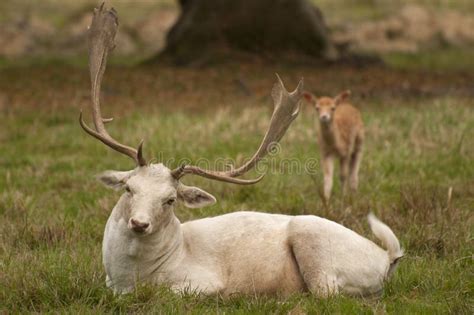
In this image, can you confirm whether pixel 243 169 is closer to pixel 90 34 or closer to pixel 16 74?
pixel 90 34

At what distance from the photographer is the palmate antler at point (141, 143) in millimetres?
6352

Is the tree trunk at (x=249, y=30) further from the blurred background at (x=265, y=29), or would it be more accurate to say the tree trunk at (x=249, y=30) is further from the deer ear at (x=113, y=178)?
the deer ear at (x=113, y=178)

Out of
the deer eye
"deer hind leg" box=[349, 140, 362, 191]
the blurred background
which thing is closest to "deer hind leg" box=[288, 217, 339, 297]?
the deer eye

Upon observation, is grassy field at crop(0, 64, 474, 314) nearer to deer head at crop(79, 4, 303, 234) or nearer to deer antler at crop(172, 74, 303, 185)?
deer head at crop(79, 4, 303, 234)

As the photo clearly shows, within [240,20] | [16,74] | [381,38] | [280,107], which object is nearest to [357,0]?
[381,38]

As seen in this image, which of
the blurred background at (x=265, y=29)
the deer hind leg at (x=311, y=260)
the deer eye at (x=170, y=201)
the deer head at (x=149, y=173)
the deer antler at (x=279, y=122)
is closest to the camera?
the deer head at (x=149, y=173)

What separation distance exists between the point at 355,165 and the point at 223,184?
2.09m

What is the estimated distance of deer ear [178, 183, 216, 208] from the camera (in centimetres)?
A: 641

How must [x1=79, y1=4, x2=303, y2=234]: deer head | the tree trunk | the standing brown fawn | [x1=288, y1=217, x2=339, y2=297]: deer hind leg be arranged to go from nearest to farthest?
[x1=79, y1=4, x2=303, y2=234]: deer head → [x1=288, y1=217, x2=339, y2=297]: deer hind leg → the standing brown fawn → the tree trunk

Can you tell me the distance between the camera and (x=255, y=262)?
650 cm

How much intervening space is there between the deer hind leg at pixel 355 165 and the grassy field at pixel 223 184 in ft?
0.40

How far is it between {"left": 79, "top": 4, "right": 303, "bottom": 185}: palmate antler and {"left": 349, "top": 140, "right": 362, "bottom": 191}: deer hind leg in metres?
3.79

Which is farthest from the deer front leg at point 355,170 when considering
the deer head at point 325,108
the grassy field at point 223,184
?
the deer head at point 325,108

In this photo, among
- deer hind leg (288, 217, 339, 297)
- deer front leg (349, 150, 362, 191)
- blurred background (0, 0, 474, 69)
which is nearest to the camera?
deer hind leg (288, 217, 339, 297)
